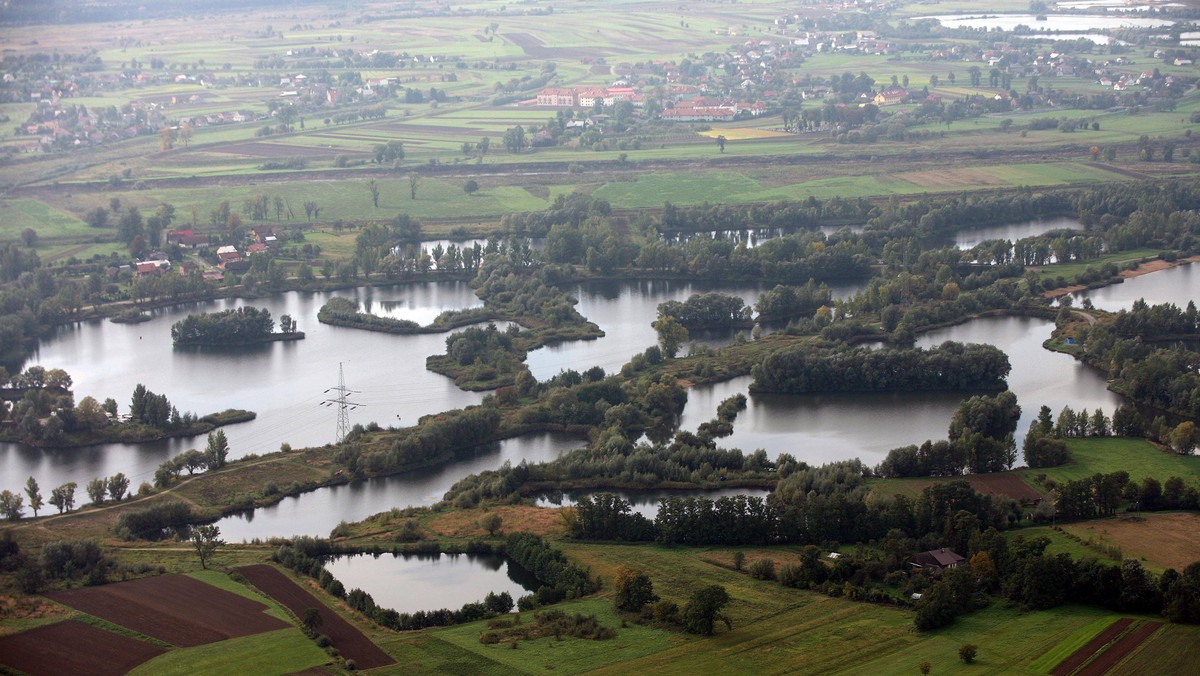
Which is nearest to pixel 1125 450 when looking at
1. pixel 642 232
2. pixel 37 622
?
pixel 37 622

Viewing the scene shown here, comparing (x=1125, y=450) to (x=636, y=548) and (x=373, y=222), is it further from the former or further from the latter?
(x=373, y=222)

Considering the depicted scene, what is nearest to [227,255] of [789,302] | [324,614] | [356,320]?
[356,320]

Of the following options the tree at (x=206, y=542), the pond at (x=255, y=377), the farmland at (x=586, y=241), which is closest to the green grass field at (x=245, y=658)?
the farmland at (x=586, y=241)

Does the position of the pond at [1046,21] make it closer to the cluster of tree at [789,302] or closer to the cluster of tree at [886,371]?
the cluster of tree at [789,302]

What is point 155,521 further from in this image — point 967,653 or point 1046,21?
point 1046,21

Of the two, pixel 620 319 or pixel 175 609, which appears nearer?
pixel 175 609

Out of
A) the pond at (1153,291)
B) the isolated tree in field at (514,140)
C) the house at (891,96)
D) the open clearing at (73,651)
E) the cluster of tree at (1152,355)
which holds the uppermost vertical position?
the house at (891,96)
